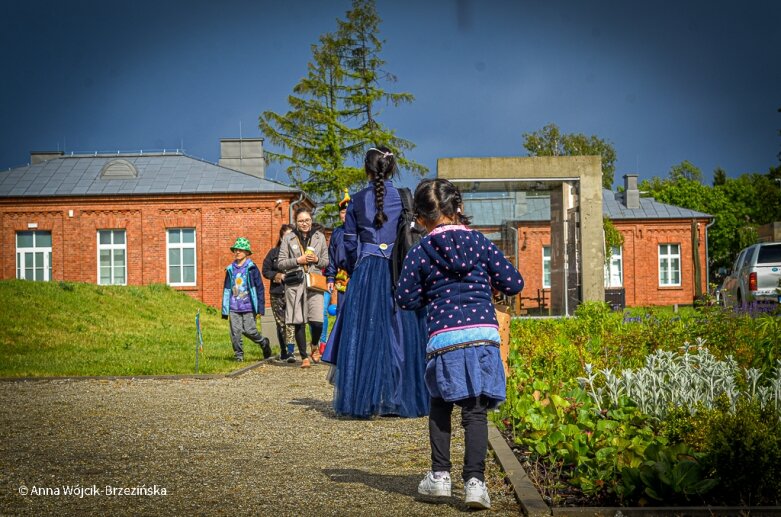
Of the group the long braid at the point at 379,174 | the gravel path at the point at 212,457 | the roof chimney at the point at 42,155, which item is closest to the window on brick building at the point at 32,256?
the roof chimney at the point at 42,155

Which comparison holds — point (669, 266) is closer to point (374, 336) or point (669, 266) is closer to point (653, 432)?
point (374, 336)

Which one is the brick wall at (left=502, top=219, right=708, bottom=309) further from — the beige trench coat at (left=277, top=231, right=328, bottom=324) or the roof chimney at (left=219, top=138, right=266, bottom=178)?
the beige trench coat at (left=277, top=231, right=328, bottom=324)

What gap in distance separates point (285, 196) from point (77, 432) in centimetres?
2998

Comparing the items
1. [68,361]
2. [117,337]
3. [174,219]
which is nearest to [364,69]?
[174,219]

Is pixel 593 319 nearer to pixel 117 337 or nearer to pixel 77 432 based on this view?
pixel 77 432

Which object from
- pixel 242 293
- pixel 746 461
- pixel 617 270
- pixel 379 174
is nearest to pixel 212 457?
pixel 379 174

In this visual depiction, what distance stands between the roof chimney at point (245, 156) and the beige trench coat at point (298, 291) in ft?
95.3

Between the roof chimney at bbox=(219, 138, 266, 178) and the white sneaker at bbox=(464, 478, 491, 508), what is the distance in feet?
123

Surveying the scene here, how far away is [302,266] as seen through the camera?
1230cm

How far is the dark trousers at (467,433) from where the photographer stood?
4.29 meters

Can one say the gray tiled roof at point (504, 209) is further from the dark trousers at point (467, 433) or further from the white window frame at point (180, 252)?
the white window frame at point (180, 252)

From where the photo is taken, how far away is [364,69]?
1620 inches

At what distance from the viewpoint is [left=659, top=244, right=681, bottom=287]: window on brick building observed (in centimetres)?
4759

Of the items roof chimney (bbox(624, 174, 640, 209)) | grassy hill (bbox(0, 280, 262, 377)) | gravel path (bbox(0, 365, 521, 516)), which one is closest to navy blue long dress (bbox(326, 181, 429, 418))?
gravel path (bbox(0, 365, 521, 516))
